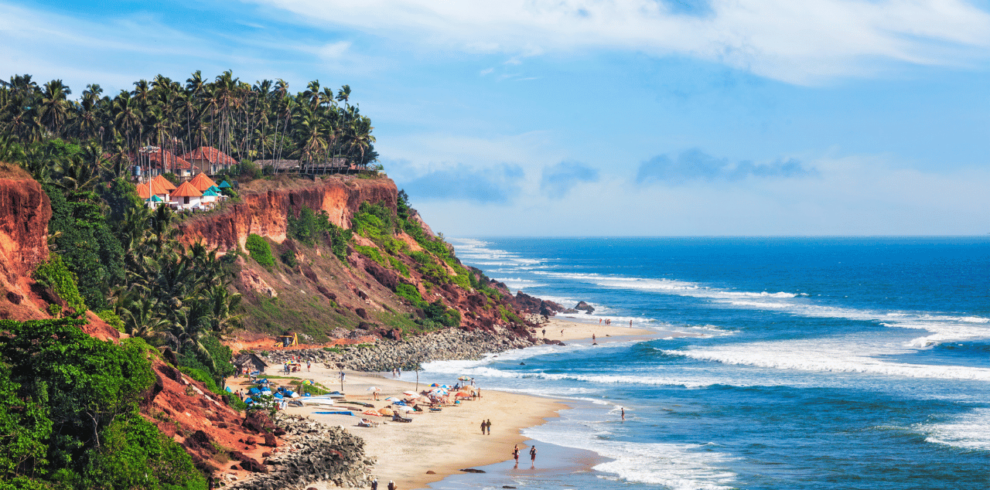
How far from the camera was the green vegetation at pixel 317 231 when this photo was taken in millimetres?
76125

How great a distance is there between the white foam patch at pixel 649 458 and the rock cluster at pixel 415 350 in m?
20.0

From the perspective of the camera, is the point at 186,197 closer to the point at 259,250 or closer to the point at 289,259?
the point at 259,250

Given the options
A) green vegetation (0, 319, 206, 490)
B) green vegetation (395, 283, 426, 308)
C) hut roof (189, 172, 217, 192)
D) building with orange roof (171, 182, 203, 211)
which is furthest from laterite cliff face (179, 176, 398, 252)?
green vegetation (0, 319, 206, 490)

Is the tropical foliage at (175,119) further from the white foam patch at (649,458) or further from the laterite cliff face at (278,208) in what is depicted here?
the white foam patch at (649,458)

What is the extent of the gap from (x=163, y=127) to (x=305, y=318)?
2499cm

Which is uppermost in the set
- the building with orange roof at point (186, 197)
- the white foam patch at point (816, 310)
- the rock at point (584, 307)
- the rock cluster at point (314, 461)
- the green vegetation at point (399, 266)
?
the building with orange roof at point (186, 197)

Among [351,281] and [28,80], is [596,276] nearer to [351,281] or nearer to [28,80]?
[351,281]

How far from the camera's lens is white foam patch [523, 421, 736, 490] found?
34.7 m

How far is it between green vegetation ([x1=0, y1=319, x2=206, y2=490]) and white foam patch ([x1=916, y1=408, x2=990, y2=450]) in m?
36.7

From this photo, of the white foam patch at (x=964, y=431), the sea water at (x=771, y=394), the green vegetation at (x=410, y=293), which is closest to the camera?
the sea water at (x=771, y=394)

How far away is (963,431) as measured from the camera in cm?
4266

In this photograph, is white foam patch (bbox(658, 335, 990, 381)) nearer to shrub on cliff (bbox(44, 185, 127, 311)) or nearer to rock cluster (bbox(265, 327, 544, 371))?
rock cluster (bbox(265, 327, 544, 371))

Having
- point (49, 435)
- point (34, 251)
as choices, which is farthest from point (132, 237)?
point (49, 435)

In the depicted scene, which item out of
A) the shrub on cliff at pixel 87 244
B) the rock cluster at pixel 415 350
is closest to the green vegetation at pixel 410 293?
the rock cluster at pixel 415 350
